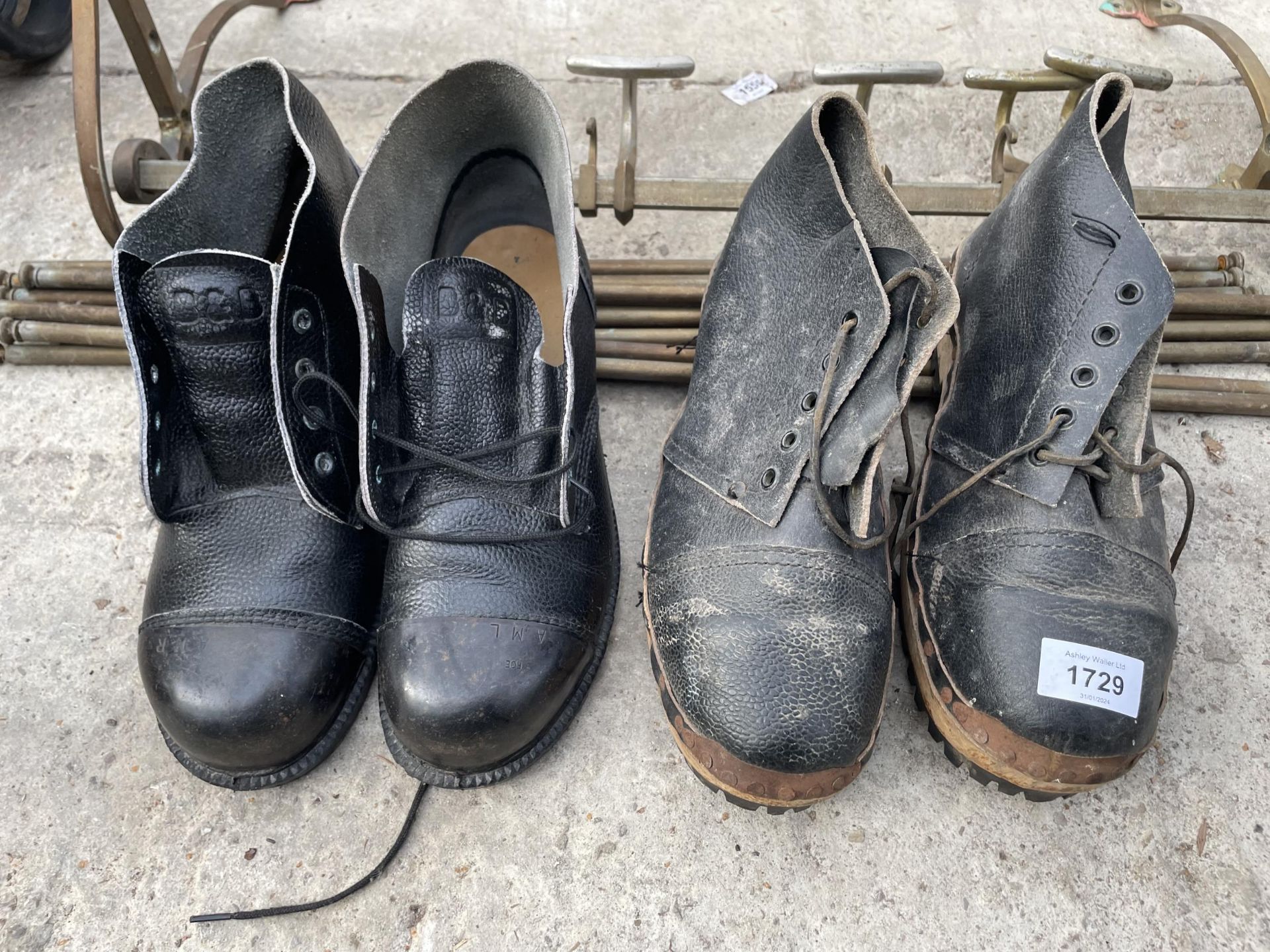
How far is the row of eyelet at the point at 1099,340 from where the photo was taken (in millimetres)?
1062

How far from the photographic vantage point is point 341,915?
3.55 feet

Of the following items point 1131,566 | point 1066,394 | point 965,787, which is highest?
point 1066,394

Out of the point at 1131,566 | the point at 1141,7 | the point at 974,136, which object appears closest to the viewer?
the point at 1131,566

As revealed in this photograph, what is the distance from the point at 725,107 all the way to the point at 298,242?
1311 mm

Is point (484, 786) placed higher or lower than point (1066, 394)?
lower

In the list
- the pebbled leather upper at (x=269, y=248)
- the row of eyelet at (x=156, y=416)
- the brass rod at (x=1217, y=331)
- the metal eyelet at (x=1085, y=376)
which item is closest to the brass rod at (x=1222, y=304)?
the brass rod at (x=1217, y=331)

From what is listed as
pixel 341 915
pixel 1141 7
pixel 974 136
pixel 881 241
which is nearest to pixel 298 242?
pixel 881 241

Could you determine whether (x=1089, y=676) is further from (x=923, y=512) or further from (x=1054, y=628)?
(x=923, y=512)

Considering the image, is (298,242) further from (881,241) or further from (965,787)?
(965,787)

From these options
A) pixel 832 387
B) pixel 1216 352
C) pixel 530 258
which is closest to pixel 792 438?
pixel 832 387

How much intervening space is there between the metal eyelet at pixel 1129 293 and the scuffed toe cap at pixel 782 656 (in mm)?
494

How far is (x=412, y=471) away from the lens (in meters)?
1.14

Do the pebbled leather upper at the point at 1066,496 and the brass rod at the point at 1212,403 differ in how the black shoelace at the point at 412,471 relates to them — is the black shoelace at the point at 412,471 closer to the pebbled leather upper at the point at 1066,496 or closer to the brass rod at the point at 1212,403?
the pebbled leather upper at the point at 1066,496

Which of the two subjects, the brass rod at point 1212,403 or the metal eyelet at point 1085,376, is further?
the brass rod at point 1212,403
